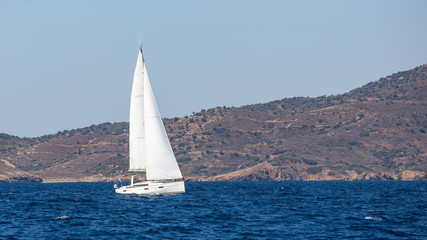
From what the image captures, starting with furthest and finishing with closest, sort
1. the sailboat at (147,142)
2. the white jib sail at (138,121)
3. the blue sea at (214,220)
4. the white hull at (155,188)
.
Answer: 1. the white jib sail at (138,121)
2. the sailboat at (147,142)
3. the white hull at (155,188)
4. the blue sea at (214,220)

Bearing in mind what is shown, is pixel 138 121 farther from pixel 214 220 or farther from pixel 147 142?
pixel 214 220

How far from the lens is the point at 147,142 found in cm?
6844

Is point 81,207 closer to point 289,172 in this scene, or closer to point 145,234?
point 145,234

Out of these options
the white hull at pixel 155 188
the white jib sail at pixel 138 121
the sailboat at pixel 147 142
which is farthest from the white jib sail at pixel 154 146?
the white hull at pixel 155 188

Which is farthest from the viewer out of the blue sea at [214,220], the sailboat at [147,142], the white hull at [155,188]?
the sailboat at [147,142]

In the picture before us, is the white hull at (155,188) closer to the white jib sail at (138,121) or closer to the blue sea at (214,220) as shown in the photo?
the white jib sail at (138,121)

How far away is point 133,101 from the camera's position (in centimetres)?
6862

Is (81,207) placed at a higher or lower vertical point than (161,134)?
lower

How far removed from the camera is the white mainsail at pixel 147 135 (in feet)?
224

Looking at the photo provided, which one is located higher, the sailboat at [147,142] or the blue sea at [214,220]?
the sailboat at [147,142]

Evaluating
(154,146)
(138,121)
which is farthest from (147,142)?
(138,121)

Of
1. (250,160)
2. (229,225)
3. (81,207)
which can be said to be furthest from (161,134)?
(250,160)

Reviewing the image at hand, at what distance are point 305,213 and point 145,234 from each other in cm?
1630

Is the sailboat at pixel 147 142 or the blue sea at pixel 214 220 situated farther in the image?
the sailboat at pixel 147 142
